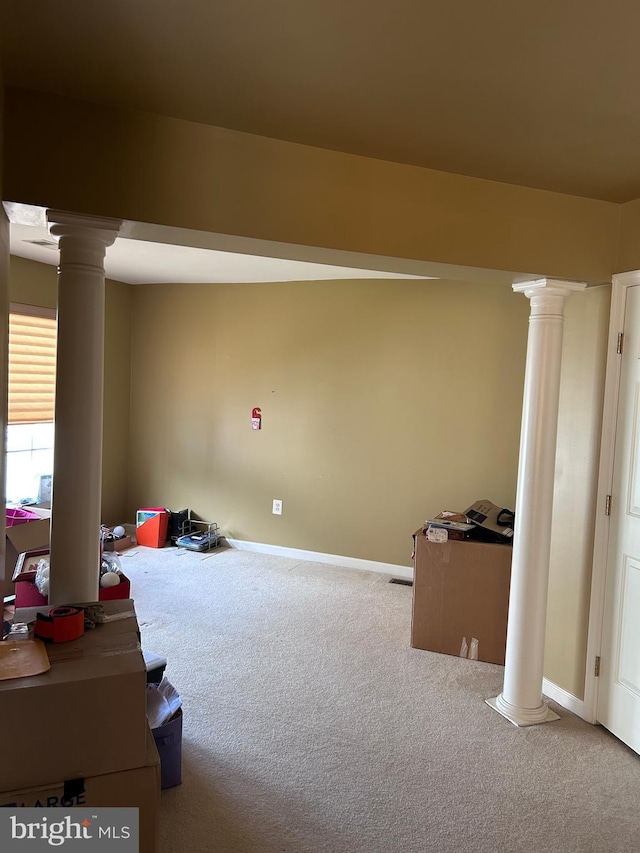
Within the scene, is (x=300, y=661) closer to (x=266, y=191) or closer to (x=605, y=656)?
(x=605, y=656)

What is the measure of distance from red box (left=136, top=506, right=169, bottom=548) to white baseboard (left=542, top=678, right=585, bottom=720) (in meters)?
3.36

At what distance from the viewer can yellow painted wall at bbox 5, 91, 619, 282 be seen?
1.88 metres

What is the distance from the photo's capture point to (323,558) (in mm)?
4910

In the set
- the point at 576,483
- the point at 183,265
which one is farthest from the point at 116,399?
the point at 576,483

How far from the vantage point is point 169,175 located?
6.54 ft

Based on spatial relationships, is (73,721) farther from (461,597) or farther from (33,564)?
(461,597)

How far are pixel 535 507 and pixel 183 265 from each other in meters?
3.06

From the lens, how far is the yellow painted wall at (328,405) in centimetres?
430

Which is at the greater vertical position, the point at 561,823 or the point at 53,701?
the point at 53,701

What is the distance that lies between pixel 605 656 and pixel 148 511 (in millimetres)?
3843

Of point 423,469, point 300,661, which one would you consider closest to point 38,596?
point 300,661

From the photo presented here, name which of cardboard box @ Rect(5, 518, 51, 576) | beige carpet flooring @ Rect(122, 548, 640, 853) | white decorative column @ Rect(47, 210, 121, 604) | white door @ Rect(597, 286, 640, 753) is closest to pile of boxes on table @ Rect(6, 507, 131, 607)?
cardboard box @ Rect(5, 518, 51, 576)

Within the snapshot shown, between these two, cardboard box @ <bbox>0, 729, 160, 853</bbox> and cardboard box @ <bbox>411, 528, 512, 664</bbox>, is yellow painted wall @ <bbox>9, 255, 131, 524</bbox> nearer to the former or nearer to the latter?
cardboard box @ <bbox>411, 528, 512, 664</bbox>

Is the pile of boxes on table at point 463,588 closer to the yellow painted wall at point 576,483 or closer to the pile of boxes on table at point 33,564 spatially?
the yellow painted wall at point 576,483
